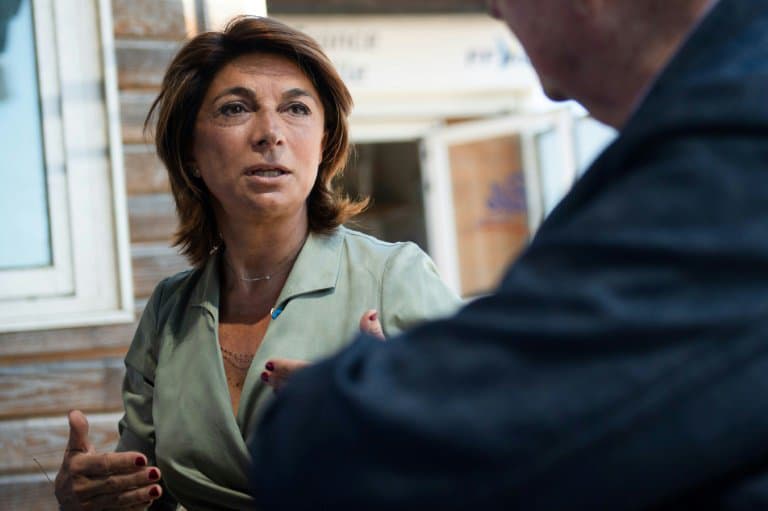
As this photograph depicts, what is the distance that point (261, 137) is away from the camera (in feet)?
6.91

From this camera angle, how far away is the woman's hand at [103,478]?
1808 mm

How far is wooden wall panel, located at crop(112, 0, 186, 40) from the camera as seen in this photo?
10.3ft

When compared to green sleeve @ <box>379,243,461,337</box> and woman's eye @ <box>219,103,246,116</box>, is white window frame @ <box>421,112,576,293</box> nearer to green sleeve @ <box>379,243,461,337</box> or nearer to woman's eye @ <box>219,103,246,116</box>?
woman's eye @ <box>219,103,246,116</box>

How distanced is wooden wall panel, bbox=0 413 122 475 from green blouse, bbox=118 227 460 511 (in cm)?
98

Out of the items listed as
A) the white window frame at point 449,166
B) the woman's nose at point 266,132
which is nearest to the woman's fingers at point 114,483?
the woman's nose at point 266,132

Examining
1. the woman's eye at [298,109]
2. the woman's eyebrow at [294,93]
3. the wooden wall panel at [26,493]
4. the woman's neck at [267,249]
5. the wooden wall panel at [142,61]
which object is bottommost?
the wooden wall panel at [26,493]

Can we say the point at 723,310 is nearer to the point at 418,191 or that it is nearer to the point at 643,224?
the point at 643,224

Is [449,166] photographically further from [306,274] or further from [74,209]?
[306,274]

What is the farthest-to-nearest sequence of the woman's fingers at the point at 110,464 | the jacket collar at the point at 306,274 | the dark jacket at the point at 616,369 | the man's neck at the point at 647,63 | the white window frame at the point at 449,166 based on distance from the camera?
the white window frame at the point at 449,166, the jacket collar at the point at 306,274, the woman's fingers at the point at 110,464, the man's neck at the point at 647,63, the dark jacket at the point at 616,369

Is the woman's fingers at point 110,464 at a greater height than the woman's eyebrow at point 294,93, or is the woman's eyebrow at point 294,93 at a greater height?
the woman's eyebrow at point 294,93

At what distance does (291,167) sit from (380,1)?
599 cm

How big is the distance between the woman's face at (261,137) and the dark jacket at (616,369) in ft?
4.81

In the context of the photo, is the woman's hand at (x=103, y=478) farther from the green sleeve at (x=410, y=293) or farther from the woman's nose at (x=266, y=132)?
the woman's nose at (x=266, y=132)

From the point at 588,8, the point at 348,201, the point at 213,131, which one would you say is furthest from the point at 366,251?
the point at 588,8
